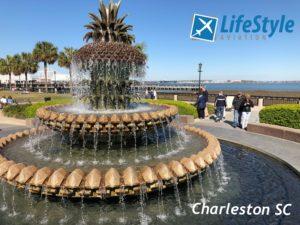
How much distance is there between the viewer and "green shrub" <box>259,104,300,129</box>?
12802mm

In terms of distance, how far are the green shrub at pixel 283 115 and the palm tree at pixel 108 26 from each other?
862 centimetres

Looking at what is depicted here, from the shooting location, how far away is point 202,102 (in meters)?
17.9

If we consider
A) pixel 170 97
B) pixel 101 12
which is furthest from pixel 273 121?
pixel 170 97

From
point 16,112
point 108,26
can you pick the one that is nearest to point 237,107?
point 108,26

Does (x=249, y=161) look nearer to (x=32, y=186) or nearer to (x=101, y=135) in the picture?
(x=101, y=135)

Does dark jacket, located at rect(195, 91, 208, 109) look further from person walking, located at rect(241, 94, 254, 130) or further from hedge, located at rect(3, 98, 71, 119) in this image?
hedge, located at rect(3, 98, 71, 119)

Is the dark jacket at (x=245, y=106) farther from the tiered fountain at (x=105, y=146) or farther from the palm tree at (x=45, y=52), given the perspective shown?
Result: the palm tree at (x=45, y=52)

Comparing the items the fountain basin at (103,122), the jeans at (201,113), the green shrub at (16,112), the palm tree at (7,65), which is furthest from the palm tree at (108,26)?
the palm tree at (7,65)

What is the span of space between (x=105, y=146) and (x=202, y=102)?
1162cm

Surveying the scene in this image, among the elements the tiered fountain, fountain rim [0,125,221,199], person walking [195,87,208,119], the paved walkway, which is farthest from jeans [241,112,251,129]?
fountain rim [0,125,221,199]

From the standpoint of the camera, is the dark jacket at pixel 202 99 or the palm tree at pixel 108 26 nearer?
the palm tree at pixel 108 26

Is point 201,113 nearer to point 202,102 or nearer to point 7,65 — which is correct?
point 202,102

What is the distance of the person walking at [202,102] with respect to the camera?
17625 mm

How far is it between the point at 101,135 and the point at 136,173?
2168mm
